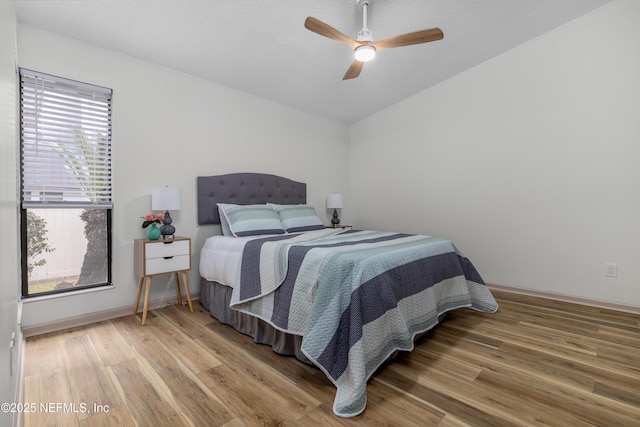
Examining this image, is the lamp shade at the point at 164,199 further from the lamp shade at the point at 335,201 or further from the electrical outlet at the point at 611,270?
the electrical outlet at the point at 611,270

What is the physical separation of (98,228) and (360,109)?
3786 mm

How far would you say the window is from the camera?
2.38 m

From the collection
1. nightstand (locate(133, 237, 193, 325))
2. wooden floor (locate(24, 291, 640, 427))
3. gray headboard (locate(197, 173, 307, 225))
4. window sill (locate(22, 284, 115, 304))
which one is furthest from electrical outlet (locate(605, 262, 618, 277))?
window sill (locate(22, 284, 115, 304))

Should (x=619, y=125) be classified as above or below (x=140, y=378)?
above

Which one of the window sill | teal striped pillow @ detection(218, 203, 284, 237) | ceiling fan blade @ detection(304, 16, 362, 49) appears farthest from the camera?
teal striped pillow @ detection(218, 203, 284, 237)

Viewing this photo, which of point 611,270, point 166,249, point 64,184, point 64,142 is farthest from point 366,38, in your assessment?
point 611,270

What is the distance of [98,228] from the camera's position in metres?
2.77

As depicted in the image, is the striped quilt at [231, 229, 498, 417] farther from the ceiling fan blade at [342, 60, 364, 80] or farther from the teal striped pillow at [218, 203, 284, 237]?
the ceiling fan blade at [342, 60, 364, 80]

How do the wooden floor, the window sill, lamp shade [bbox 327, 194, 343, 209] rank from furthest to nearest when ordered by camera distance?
lamp shade [bbox 327, 194, 343, 209] → the window sill → the wooden floor

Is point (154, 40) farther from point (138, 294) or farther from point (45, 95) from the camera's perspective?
Answer: point (138, 294)

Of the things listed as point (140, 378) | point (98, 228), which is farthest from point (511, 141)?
point (98, 228)

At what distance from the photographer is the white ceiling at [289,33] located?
2.39 meters

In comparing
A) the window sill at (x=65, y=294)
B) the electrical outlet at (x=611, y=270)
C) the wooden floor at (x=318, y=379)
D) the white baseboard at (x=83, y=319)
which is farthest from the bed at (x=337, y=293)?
the electrical outlet at (x=611, y=270)

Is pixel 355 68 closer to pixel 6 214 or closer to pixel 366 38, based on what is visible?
pixel 366 38
